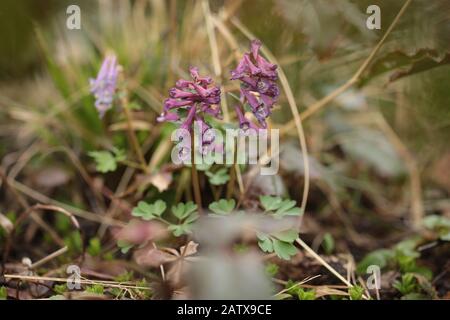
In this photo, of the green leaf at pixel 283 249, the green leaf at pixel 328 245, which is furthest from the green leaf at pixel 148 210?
the green leaf at pixel 328 245

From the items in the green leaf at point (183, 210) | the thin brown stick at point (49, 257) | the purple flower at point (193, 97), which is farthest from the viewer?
the thin brown stick at point (49, 257)

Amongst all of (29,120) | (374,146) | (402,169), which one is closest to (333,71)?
(374,146)

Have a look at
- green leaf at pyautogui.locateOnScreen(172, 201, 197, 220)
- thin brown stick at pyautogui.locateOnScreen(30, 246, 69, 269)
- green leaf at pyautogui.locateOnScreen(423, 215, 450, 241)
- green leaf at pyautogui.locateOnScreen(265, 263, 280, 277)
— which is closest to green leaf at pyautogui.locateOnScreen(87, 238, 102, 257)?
thin brown stick at pyautogui.locateOnScreen(30, 246, 69, 269)

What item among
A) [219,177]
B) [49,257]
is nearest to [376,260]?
[219,177]

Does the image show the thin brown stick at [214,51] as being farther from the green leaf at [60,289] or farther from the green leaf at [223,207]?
the green leaf at [60,289]
